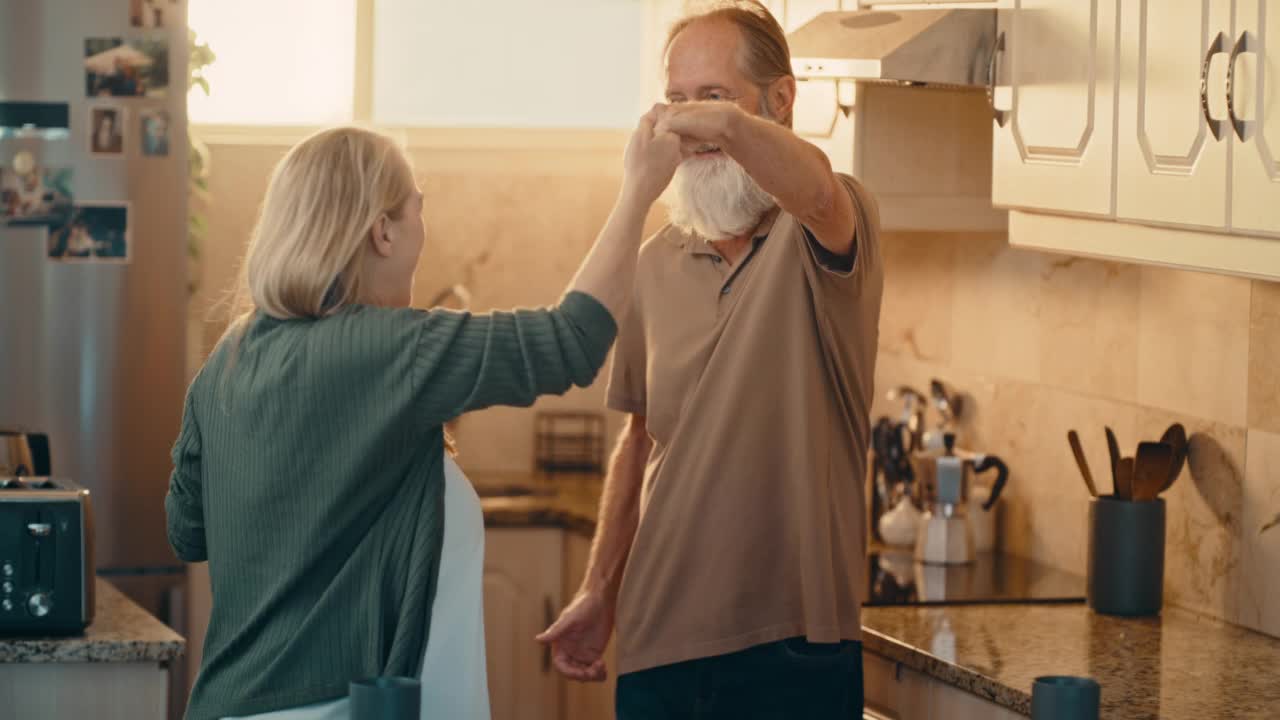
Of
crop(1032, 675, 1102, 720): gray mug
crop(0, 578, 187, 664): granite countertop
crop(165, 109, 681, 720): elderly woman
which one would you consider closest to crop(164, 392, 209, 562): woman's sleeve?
crop(165, 109, 681, 720): elderly woman

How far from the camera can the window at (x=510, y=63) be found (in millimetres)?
4145

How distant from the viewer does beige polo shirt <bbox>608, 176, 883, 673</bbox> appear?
2.16 metres

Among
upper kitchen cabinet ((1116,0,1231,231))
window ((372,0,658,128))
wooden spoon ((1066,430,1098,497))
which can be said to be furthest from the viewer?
window ((372,0,658,128))

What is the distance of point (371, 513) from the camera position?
167 cm

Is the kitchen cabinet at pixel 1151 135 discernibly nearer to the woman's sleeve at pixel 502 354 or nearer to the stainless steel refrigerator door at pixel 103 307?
the woman's sleeve at pixel 502 354

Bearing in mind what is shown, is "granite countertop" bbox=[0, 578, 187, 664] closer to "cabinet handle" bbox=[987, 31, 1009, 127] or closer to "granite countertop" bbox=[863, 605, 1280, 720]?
"granite countertop" bbox=[863, 605, 1280, 720]

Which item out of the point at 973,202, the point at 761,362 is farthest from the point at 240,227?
the point at 761,362

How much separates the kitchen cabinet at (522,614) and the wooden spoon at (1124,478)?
4.69 feet

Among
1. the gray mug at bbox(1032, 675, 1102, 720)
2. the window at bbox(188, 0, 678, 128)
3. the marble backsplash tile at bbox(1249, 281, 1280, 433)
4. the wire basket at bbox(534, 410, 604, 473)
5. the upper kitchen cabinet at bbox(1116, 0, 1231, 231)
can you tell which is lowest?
the wire basket at bbox(534, 410, 604, 473)

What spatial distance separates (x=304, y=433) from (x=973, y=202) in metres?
1.71

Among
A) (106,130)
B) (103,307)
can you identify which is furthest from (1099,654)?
(106,130)

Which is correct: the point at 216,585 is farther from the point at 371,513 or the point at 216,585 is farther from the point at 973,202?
the point at 973,202

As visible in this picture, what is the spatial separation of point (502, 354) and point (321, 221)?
24cm

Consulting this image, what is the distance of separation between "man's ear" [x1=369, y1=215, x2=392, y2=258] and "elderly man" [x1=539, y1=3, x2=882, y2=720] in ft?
1.90
